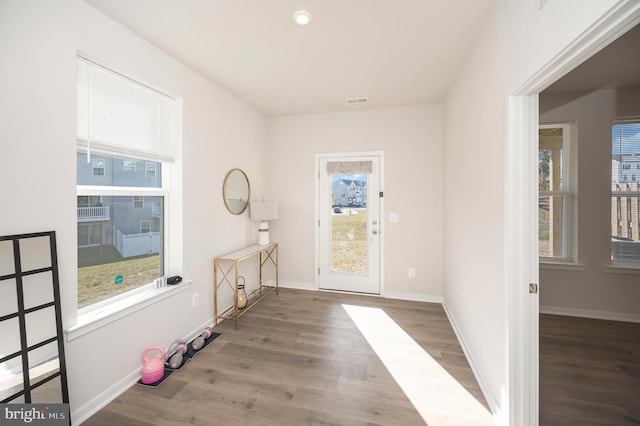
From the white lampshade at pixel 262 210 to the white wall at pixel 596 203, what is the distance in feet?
12.1

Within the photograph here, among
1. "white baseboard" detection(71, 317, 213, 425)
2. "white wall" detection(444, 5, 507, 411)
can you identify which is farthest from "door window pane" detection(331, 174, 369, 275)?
"white baseboard" detection(71, 317, 213, 425)

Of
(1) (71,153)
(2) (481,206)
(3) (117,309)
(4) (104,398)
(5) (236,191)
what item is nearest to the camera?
(1) (71,153)

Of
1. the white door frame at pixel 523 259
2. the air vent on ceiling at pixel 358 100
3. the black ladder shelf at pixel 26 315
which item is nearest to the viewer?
the black ladder shelf at pixel 26 315

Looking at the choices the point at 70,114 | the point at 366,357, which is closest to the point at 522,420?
the point at 366,357

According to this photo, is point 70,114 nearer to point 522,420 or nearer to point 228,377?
point 228,377

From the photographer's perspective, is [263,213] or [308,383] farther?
[263,213]

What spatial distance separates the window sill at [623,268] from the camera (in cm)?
308

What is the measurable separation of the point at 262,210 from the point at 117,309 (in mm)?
1981

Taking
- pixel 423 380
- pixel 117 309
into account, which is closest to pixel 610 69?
pixel 423 380

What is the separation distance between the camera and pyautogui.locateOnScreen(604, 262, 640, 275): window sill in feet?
10.1

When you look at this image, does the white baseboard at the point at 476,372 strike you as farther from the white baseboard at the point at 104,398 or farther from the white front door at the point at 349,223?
the white baseboard at the point at 104,398

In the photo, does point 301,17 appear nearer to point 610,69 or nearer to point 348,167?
point 348,167

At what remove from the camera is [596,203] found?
10.4ft

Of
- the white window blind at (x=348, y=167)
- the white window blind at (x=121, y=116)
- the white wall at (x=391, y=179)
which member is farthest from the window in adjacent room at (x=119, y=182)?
the white window blind at (x=348, y=167)
